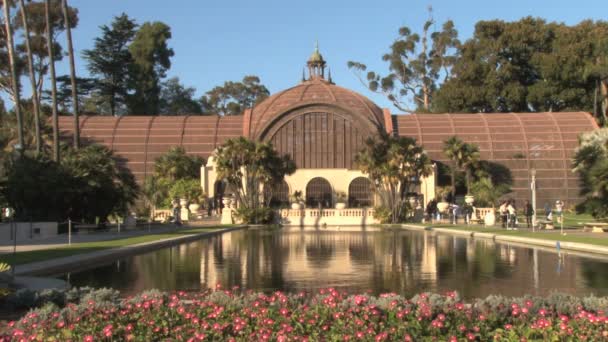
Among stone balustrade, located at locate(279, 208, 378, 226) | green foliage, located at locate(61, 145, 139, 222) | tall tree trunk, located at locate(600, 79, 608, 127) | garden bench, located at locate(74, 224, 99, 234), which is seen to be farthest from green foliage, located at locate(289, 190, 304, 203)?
tall tree trunk, located at locate(600, 79, 608, 127)

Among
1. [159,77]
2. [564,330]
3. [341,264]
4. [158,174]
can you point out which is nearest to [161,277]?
[341,264]

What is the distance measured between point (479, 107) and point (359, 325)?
8607 cm

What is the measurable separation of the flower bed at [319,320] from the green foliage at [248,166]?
4146 centimetres

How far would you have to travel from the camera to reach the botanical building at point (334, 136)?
66438mm

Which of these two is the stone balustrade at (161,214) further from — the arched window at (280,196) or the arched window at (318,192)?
the arched window at (318,192)

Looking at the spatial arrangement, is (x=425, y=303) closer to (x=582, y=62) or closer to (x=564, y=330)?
(x=564, y=330)

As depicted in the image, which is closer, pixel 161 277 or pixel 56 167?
pixel 161 277

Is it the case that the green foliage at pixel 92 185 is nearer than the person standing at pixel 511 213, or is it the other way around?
the person standing at pixel 511 213

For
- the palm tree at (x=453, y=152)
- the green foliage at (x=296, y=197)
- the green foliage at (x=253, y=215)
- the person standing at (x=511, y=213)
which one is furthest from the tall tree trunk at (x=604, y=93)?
the person standing at (x=511, y=213)

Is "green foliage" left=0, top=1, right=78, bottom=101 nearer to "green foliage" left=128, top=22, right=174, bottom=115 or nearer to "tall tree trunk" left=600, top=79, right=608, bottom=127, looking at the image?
"green foliage" left=128, top=22, right=174, bottom=115

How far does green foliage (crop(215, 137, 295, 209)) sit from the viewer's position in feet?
170

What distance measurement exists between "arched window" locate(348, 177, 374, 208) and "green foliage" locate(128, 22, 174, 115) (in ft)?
137

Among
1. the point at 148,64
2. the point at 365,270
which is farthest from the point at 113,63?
the point at 365,270

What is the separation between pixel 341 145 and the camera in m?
66.9
